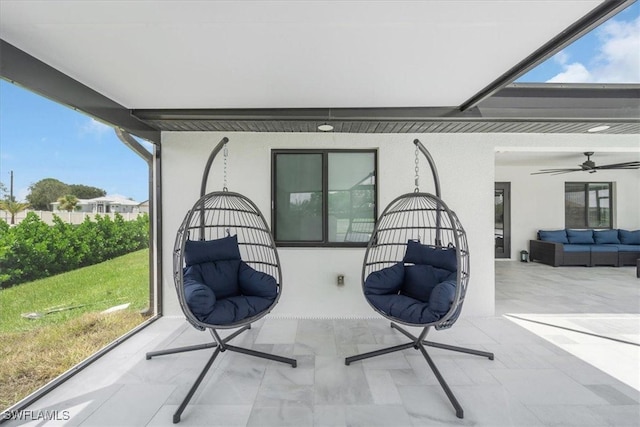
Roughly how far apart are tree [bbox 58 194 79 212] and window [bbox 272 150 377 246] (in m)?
2.85

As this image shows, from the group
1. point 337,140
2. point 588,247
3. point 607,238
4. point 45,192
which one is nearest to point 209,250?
point 337,140

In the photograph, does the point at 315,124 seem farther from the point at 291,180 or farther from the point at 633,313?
the point at 633,313

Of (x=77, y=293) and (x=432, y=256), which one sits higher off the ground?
(x=432, y=256)

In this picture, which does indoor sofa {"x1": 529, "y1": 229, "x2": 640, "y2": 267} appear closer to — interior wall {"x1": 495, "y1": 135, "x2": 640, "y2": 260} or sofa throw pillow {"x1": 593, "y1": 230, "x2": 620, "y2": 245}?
sofa throw pillow {"x1": 593, "y1": 230, "x2": 620, "y2": 245}

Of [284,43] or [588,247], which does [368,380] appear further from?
[588,247]

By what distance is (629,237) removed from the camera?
639 centimetres

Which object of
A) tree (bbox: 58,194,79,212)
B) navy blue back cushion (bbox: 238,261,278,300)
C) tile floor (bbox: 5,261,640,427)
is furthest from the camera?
tree (bbox: 58,194,79,212)

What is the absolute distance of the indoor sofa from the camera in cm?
616

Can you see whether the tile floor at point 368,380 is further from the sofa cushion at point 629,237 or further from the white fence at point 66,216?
the sofa cushion at point 629,237

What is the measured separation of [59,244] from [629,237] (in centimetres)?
1114

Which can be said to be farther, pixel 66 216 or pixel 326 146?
pixel 66 216

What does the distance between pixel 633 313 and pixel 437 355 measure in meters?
3.07

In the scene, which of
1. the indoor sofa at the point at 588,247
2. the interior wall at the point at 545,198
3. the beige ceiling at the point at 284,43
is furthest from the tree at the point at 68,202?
the indoor sofa at the point at 588,247

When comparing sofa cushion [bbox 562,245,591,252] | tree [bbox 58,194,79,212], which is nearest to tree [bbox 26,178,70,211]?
tree [bbox 58,194,79,212]
